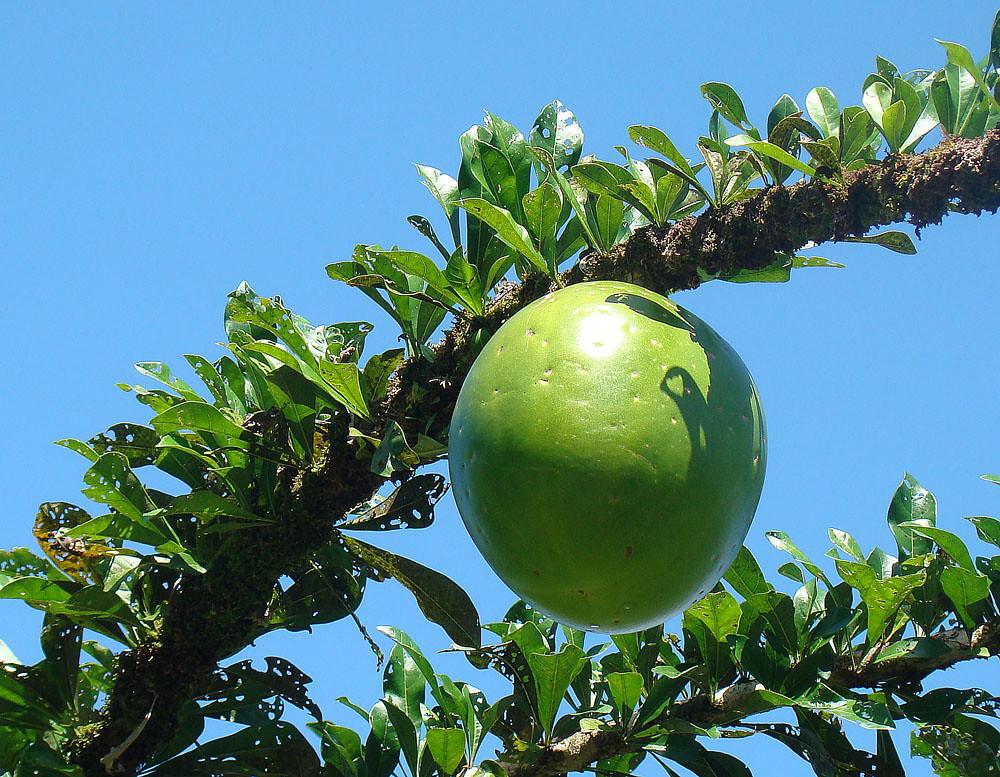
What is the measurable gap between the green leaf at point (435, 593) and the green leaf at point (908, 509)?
0.87m

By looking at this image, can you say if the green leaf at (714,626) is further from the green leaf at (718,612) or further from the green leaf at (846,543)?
the green leaf at (846,543)

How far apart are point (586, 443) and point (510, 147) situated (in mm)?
819

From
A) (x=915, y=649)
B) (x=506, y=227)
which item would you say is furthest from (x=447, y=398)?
(x=915, y=649)

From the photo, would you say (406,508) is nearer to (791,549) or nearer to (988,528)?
(791,549)

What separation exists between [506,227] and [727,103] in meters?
0.44

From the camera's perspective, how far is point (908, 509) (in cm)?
223

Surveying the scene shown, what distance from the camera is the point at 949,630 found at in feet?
6.66

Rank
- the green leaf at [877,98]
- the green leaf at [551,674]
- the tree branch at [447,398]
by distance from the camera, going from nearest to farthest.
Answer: the tree branch at [447,398] → the green leaf at [877,98] → the green leaf at [551,674]

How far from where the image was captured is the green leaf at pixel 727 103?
1813mm

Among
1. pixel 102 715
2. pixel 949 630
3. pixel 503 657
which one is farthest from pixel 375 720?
pixel 949 630

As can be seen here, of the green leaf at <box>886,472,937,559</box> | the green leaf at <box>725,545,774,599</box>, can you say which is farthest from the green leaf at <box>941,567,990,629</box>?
the green leaf at <box>725,545,774,599</box>

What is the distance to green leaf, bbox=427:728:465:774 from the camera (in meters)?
1.84

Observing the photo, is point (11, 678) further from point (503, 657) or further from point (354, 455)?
point (503, 657)

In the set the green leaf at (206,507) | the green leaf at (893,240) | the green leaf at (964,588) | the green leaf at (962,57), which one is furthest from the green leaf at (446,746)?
the green leaf at (962,57)
